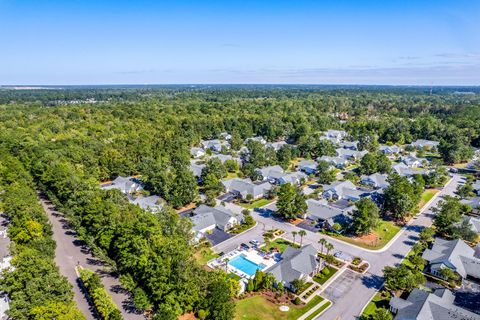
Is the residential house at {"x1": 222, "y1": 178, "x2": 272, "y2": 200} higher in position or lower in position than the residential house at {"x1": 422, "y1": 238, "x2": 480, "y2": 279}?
higher

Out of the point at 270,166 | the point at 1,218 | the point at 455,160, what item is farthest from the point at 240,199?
the point at 455,160

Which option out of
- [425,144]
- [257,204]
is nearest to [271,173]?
[257,204]

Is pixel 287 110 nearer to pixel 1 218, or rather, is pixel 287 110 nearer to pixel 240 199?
pixel 240 199

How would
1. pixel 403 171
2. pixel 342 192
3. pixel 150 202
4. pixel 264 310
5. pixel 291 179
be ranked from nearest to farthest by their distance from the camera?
pixel 264 310 → pixel 150 202 → pixel 342 192 → pixel 291 179 → pixel 403 171

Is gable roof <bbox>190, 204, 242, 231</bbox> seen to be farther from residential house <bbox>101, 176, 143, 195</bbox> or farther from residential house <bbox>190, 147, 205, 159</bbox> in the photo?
residential house <bbox>190, 147, 205, 159</bbox>

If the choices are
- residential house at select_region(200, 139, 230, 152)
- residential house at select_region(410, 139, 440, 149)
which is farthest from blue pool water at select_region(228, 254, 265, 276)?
residential house at select_region(410, 139, 440, 149)

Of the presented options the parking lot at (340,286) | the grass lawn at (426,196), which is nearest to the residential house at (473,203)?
the grass lawn at (426,196)

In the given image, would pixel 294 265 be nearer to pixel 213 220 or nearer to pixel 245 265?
pixel 245 265
